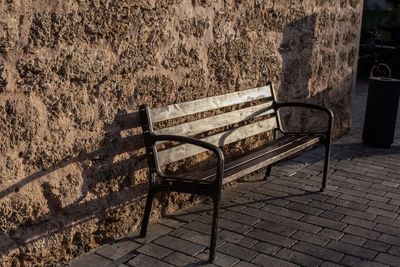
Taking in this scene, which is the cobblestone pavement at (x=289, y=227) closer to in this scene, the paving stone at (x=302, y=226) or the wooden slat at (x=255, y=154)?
the paving stone at (x=302, y=226)

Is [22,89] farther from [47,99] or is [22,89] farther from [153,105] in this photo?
[153,105]

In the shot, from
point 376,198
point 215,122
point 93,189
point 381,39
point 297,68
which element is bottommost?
point 376,198

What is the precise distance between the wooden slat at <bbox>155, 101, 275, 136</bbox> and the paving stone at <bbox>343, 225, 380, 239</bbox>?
1.16 meters

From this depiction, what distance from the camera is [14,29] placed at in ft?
9.39

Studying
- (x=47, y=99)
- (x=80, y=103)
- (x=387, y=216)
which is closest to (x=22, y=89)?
(x=47, y=99)

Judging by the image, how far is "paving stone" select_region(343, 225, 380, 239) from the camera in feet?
12.7

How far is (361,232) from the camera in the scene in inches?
155

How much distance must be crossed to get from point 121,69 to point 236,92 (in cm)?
122

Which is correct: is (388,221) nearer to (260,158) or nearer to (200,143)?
(260,158)

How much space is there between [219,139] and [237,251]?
1.00 m

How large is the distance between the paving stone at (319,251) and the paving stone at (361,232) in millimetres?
401

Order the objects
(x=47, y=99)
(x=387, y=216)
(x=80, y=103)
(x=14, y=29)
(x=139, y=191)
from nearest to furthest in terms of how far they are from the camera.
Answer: (x=14, y=29), (x=47, y=99), (x=80, y=103), (x=139, y=191), (x=387, y=216)

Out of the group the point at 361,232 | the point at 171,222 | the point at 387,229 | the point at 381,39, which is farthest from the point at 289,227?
the point at 381,39

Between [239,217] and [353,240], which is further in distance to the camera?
[239,217]
